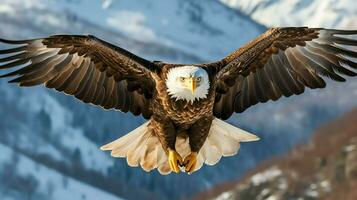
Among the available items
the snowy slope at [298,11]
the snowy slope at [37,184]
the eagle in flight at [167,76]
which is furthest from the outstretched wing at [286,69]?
the snowy slope at [298,11]

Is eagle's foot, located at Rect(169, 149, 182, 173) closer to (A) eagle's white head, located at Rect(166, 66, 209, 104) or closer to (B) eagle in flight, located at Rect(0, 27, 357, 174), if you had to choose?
(B) eagle in flight, located at Rect(0, 27, 357, 174)

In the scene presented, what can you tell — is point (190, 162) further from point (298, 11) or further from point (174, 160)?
point (298, 11)

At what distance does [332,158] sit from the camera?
141ft

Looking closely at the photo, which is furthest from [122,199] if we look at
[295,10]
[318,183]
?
[295,10]

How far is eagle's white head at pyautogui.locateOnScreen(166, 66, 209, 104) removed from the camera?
8.46m

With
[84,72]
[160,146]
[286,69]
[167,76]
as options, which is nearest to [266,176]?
[286,69]

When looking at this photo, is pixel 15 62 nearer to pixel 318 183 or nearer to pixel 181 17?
pixel 318 183

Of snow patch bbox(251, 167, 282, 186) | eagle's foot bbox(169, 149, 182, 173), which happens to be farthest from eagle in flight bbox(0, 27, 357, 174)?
snow patch bbox(251, 167, 282, 186)

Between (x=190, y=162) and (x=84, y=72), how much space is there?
1.08 m

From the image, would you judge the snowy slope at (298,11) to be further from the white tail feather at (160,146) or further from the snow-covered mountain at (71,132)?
the white tail feather at (160,146)

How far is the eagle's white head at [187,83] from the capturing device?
846 centimetres

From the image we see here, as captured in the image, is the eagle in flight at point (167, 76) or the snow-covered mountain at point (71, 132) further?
the snow-covered mountain at point (71, 132)

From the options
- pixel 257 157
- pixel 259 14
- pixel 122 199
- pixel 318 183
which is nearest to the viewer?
pixel 318 183

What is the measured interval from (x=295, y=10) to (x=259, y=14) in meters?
6.53
